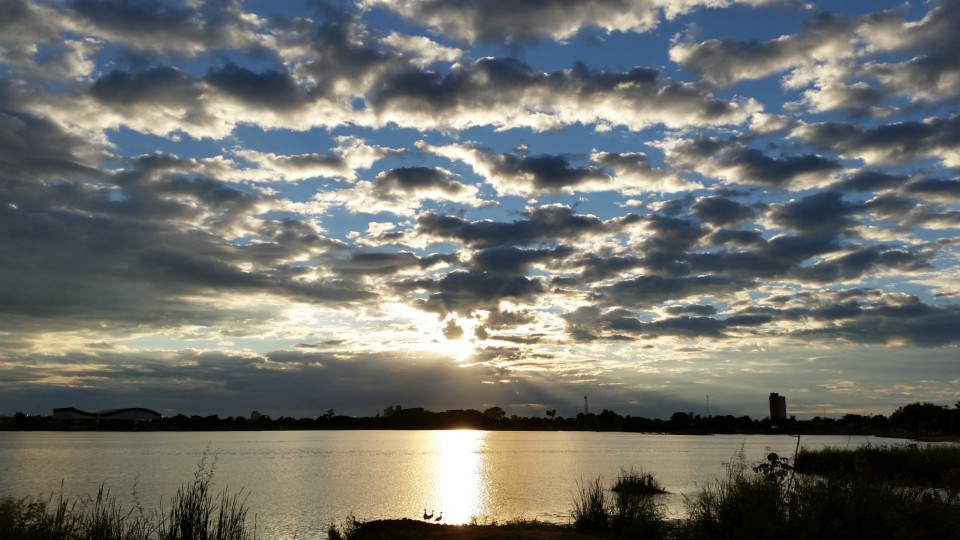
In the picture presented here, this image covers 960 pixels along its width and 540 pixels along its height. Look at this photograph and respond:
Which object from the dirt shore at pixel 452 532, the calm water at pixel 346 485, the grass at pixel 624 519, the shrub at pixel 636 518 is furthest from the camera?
the calm water at pixel 346 485

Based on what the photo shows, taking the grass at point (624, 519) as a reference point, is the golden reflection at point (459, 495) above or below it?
below

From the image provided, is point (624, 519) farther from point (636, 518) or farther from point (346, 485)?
point (346, 485)

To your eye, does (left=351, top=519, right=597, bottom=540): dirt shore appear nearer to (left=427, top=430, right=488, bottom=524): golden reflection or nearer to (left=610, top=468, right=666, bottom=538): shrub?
(left=610, top=468, right=666, bottom=538): shrub

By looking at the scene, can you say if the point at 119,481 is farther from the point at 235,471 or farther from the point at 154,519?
the point at 154,519

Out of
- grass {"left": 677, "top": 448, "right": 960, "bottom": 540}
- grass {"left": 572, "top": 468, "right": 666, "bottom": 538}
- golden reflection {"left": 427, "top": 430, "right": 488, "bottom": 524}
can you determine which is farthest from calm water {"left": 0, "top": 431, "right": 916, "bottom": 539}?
grass {"left": 677, "top": 448, "right": 960, "bottom": 540}

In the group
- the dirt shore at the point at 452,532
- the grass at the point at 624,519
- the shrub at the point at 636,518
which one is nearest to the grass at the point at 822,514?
the shrub at the point at 636,518

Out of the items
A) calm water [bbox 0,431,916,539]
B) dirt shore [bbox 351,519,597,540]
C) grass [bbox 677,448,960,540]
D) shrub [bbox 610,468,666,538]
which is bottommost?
calm water [bbox 0,431,916,539]

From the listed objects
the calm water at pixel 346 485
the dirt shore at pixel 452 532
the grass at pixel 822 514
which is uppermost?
the grass at pixel 822 514

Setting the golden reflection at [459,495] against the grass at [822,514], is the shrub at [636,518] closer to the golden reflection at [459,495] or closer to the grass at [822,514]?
the grass at [822,514]

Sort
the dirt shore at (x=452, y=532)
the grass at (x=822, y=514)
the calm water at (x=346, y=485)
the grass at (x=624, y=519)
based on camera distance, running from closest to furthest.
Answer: the grass at (x=822, y=514) → the dirt shore at (x=452, y=532) → the grass at (x=624, y=519) → the calm water at (x=346, y=485)

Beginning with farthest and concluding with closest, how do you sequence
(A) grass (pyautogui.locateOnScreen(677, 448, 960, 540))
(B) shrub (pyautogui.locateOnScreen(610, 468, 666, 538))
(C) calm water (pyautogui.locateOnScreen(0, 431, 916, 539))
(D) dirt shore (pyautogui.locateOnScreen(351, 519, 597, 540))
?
(C) calm water (pyautogui.locateOnScreen(0, 431, 916, 539)) → (B) shrub (pyautogui.locateOnScreen(610, 468, 666, 538)) → (D) dirt shore (pyautogui.locateOnScreen(351, 519, 597, 540)) → (A) grass (pyautogui.locateOnScreen(677, 448, 960, 540))

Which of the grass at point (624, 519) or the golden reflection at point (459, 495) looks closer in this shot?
the grass at point (624, 519)

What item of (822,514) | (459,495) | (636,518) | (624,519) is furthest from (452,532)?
(459,495)

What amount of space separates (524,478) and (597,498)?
4985 cm
